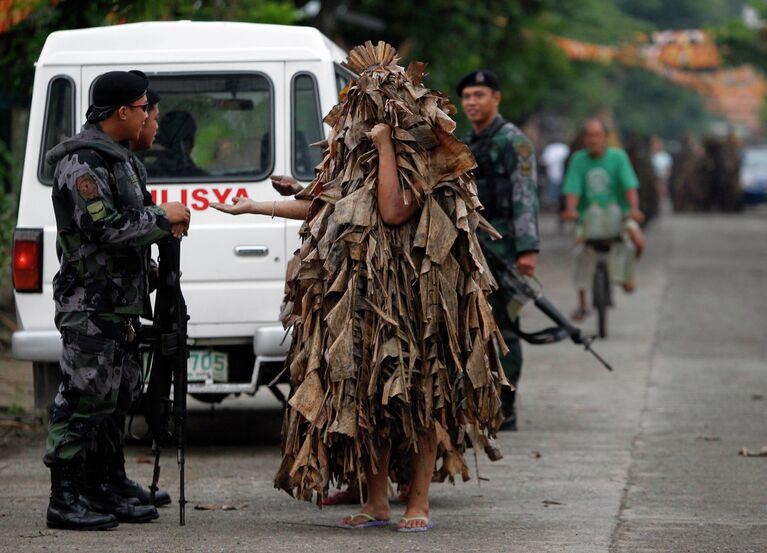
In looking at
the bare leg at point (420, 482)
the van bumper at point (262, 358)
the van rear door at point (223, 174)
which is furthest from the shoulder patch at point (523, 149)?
the bare leg at point (420, 482)

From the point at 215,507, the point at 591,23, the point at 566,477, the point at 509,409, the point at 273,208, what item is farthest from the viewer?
the point at 591,23

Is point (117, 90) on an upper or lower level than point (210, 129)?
upper

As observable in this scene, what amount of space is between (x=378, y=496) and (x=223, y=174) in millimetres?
2479

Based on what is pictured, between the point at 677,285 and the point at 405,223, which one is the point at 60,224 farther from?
the point at 677,285

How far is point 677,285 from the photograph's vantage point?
20.1 metres

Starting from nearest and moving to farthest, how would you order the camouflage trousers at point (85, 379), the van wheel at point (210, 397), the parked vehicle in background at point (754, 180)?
the camouflage trousers at point (85, 379) → the van wheel at point (210, 397) → the parked vehicle in background at point (754, 180)

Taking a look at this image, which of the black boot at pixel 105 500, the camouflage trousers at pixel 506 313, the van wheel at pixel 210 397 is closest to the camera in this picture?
the black boot at pixel 105 500

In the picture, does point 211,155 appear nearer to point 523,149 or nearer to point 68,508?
point 523,149

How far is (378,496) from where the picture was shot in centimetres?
638

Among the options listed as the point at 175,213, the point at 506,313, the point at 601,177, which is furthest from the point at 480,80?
the point at 601,177

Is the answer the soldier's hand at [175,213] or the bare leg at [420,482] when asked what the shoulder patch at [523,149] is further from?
the soldier's hand at [175,213]

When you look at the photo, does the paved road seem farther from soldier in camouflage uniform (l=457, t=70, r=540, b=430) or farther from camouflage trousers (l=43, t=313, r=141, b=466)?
soldier in camouflage uniform (l=457, t=70, r=540, b=430)

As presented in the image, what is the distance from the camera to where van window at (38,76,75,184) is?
26.9 ft

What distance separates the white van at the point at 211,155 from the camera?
805 cm
